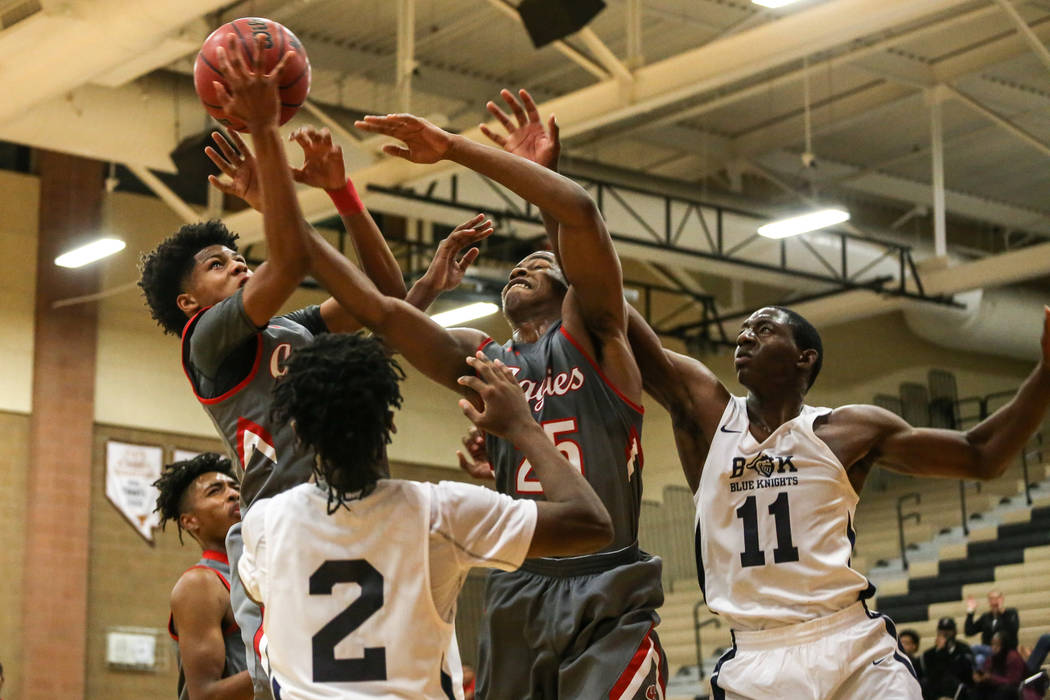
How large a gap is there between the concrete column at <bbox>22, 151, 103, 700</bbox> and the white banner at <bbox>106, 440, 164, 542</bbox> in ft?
1.04

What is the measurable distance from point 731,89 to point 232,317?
1577cm

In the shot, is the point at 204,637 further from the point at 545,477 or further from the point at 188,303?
the point at 545,477

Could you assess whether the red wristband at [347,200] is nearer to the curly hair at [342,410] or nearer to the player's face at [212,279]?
the player's face at [212,279]

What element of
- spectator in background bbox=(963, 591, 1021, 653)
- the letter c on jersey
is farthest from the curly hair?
spectator in background bbox=(963, 591, 1021, 653)

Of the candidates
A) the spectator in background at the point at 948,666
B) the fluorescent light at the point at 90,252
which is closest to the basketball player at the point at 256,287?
the spectator in background at the point at 948,666

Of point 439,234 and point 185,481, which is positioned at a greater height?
point 439,234

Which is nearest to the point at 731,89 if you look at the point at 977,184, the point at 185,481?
the point at 977,184

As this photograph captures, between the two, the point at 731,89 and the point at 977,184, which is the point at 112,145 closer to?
the point at 731,89

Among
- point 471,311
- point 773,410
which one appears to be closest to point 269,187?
point 773,410

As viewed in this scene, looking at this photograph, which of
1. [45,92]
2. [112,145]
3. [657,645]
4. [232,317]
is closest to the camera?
[232,317]

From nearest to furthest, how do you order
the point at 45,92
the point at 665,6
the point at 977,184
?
the point at 45,92
the point at 665,6
the point at 977,184

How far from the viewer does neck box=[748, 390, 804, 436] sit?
19.6 feet

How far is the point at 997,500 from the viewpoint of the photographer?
952 inches

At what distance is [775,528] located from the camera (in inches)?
224
